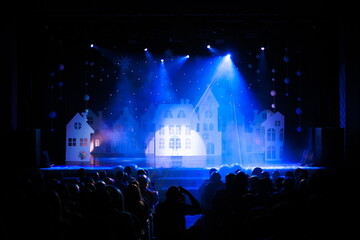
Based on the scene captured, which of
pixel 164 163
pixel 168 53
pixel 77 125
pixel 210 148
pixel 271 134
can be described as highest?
pixel 168 53

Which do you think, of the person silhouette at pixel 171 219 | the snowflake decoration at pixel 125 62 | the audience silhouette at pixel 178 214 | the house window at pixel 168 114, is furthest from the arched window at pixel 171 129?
the person silhouette at pixel 171 219

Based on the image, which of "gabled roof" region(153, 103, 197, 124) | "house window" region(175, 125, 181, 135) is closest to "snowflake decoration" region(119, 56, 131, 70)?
"gabled roof" region(153, 103, 197, 124)

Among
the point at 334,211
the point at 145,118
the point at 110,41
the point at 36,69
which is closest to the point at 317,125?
the point at 145,118

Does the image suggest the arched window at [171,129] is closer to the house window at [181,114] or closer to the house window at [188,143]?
the house window at [181,114]

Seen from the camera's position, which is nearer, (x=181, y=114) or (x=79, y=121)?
(x=79, y=121)

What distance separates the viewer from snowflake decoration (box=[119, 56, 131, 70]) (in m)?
13.2

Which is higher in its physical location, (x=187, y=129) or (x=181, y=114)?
(x=181, y=114)

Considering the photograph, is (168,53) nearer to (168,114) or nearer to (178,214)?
(168,114)

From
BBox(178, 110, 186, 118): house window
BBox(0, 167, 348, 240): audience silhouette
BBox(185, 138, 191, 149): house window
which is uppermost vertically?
BBox(178, 110, 186, 118): house window

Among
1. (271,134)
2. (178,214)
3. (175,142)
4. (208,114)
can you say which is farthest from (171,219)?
(271,134)

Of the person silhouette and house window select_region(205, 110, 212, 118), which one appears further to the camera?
house window select_region(205, 110, 212, 118)

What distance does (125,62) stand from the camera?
1320 centimetres

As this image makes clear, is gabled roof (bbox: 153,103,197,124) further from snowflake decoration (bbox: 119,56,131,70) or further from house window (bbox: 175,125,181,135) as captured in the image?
snowflake decoration (bbox: 119,56,131,70)

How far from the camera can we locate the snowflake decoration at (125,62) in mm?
13164
